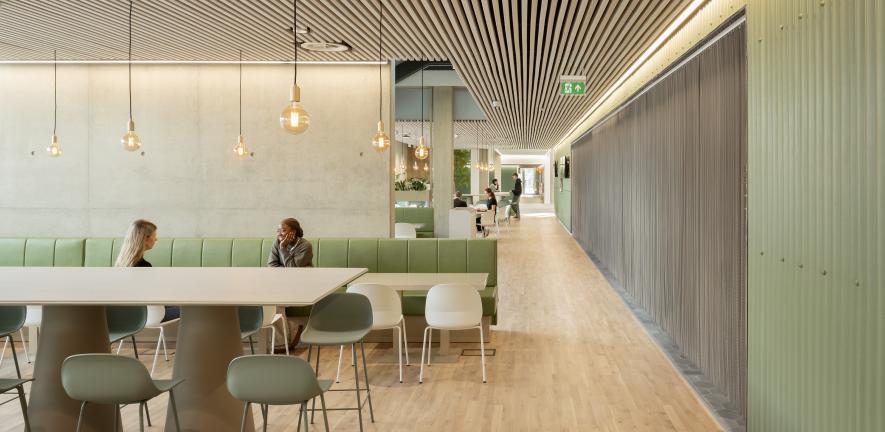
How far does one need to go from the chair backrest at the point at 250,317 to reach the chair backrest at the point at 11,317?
1433 mm

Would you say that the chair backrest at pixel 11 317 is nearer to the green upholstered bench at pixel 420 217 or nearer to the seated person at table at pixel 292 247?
the seated person at table at pixel 292 247

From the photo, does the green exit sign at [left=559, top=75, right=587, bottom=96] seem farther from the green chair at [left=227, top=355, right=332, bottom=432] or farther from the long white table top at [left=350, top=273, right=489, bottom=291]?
the green chair at [left=227, top=355, right=332, bottom=432]

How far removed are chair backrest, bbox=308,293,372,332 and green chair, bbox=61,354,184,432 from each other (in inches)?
53.4

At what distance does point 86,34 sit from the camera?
630 centimetres

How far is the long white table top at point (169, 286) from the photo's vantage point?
304 centimetres

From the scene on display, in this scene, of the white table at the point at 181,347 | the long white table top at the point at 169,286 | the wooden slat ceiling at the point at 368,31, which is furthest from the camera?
the wooden slat ceiling at the point at 368,31

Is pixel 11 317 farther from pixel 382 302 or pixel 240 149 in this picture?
pixel 240 149

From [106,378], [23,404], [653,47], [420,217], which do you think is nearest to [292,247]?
[23,404]

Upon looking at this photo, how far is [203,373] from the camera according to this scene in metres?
3.58

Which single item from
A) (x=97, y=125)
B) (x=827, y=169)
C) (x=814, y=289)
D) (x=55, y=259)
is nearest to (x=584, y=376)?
(x=814, y=289)

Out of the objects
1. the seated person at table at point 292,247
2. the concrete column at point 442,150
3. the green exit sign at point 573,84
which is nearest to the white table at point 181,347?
the seated person at table at point 292,247

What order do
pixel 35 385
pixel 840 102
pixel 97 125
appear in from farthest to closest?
pixel 97 125 → pixel 35 385 → pixel 840 102

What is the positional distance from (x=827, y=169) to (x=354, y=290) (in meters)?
3.34

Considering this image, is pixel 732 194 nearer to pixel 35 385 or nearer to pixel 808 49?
pixel 808 49
